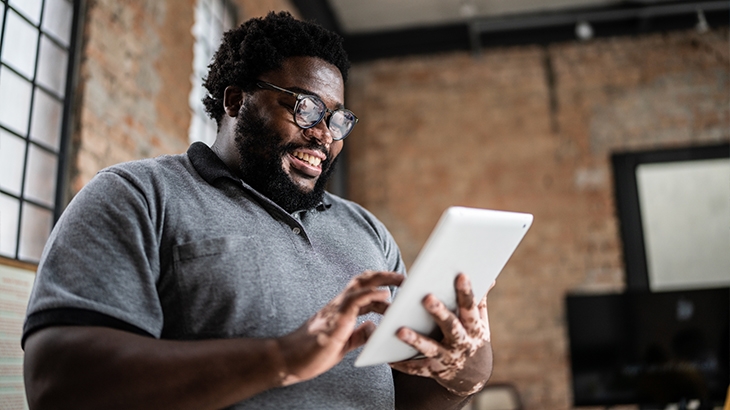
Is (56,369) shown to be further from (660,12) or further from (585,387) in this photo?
(660,12)

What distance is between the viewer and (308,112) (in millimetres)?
1396

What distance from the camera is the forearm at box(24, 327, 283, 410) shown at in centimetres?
94

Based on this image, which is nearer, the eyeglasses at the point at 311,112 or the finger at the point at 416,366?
the finger at the point at 416,366

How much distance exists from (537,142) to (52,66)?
396cm

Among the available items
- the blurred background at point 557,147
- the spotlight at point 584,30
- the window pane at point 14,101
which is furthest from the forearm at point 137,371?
the spotlight at point 584,30

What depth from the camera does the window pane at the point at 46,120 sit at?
2441 mm

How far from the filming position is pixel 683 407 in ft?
14.2

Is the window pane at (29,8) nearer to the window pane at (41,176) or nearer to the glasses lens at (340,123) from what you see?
the window pane at (41,176)

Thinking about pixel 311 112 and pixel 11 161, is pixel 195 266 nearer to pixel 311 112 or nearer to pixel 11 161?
pixel 311 112

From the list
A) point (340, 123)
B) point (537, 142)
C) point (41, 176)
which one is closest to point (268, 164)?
point (340, 123)

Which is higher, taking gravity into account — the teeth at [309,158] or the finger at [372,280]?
the teeth at [309,158]

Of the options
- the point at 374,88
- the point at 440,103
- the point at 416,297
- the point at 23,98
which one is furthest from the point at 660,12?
Result: the point at 416,297

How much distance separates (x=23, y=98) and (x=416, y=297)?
1969mm

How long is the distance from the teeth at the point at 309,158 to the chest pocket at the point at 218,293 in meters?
0.31
